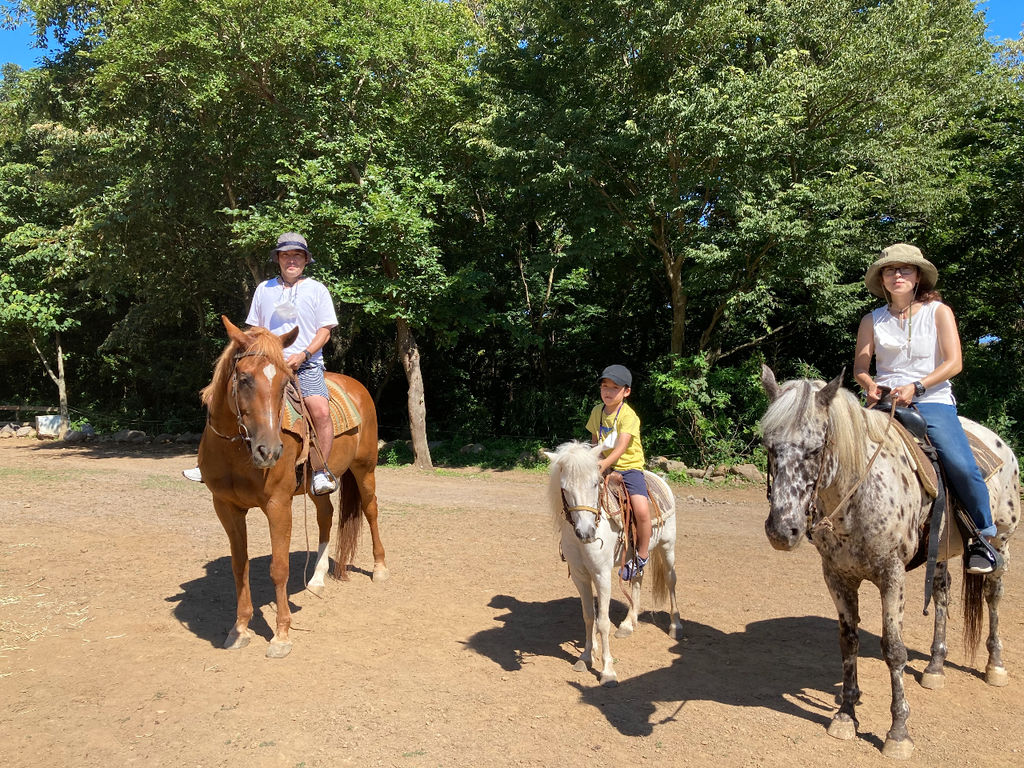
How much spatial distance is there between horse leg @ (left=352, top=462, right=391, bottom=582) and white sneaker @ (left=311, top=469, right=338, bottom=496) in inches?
51.2

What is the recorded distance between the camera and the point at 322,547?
6.91 m

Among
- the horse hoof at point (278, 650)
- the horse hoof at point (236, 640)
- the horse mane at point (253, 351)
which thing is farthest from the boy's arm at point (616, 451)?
the horse hoof at point (236, 640)

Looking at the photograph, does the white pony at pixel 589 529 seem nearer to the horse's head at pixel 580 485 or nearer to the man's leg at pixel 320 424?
the horse's head at pixel 580 485

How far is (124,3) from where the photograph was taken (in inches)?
565

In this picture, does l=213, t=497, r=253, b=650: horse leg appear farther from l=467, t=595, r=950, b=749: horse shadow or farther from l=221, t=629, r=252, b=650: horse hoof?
l=467, t=595, r=950, b=749: horse shadow

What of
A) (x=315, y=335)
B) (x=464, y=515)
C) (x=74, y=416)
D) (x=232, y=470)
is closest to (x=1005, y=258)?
(x=464, y=515)

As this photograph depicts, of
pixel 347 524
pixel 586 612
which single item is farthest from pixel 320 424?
pixel 586 612

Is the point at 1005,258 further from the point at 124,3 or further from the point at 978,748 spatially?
the point at 124,3

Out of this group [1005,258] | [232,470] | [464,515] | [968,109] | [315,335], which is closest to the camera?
[232,470]

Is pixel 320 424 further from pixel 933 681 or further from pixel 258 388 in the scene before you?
pixel 933 681

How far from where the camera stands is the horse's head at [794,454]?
3.30 m

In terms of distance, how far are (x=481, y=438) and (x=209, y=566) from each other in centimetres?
1135

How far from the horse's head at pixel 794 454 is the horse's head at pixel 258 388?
9.91 ft

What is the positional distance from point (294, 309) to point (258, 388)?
1.21 m
